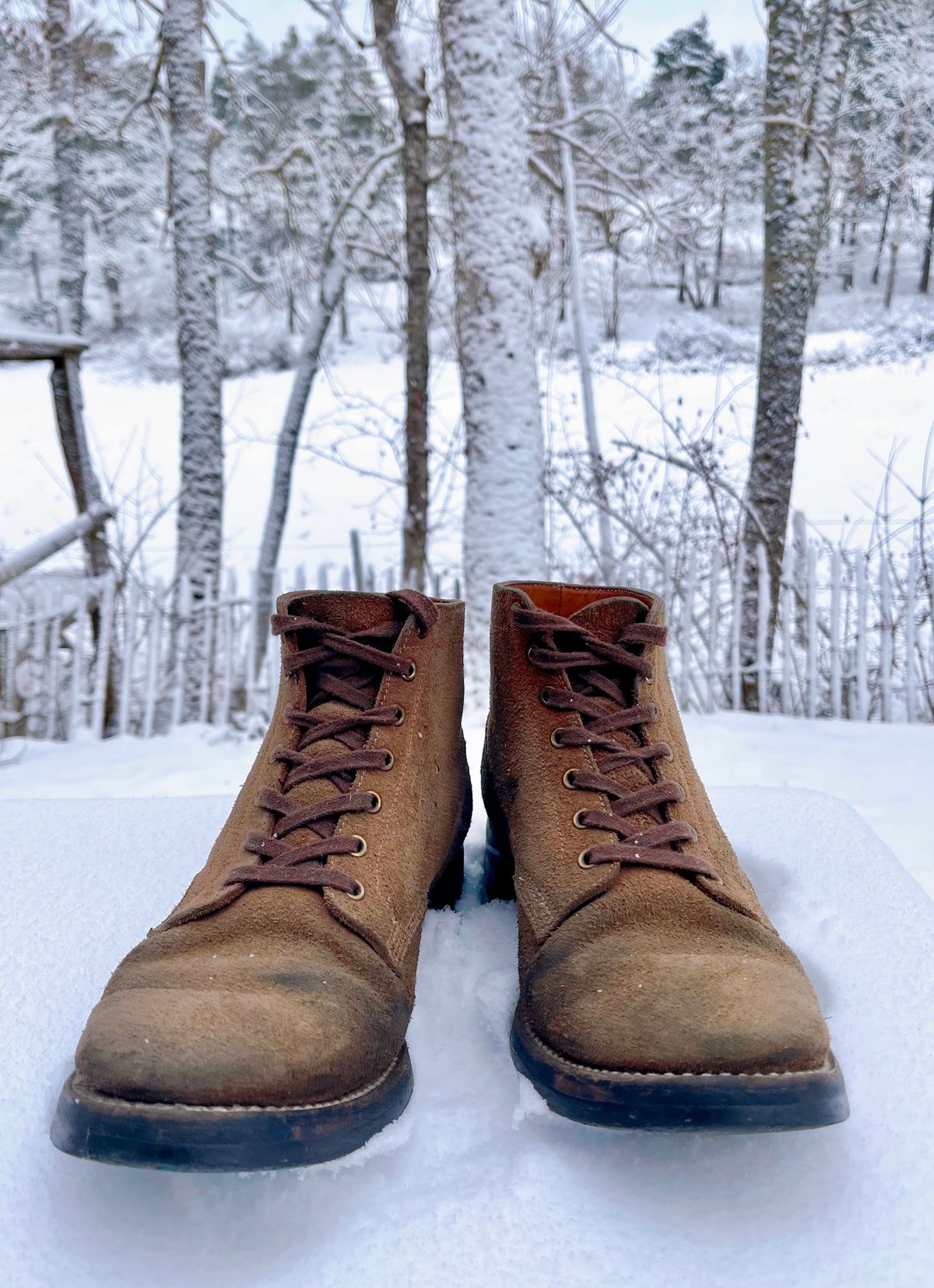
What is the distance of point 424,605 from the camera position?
3.08 ft

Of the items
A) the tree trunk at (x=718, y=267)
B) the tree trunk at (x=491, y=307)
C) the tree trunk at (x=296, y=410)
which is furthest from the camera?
the tree trunk at (x=718, y=267)

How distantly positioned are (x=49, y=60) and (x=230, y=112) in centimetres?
141

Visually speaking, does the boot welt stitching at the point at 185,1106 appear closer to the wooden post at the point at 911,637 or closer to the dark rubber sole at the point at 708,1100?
the dark rubber sole at the point at 708,1100

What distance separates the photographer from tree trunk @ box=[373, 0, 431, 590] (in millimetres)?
4133

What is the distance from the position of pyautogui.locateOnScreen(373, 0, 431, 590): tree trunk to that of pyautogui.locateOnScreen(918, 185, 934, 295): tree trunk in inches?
114

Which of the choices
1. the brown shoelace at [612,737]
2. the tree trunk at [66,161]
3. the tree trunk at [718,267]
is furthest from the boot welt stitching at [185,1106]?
the tree trunk at [718,267]

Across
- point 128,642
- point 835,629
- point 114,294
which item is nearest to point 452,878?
point 835,629

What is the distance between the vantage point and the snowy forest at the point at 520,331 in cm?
311

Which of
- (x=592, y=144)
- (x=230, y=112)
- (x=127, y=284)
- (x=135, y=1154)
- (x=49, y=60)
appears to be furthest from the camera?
(x=127, y=284)

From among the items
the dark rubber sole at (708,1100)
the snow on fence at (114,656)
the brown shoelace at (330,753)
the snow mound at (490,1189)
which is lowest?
the snow on fence at (114,656)

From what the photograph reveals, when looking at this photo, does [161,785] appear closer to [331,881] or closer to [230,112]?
[331,881]

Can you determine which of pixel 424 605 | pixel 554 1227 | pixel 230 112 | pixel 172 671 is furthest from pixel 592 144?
pixel 554 1227

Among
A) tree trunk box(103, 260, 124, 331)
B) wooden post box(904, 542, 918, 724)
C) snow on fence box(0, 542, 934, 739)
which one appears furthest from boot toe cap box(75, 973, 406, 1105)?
tree trunk box(103, 260, 124, 331)

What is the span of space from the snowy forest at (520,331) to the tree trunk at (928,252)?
2 cm
